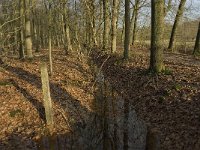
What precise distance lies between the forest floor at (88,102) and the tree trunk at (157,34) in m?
0.65

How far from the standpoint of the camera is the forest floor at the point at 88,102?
9734 mm

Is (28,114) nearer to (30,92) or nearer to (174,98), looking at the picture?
(30,92)

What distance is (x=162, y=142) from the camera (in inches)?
363

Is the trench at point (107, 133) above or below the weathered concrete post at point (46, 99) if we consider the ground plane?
below

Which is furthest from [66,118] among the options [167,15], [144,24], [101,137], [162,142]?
[144,24]

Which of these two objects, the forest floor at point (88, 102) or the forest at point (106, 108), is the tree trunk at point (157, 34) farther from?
the forest floor at point (88, 102)

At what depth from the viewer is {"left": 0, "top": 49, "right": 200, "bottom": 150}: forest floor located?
973cm

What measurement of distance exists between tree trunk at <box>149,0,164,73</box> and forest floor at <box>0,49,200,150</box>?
65 cm

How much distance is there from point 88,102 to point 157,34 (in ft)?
16.1

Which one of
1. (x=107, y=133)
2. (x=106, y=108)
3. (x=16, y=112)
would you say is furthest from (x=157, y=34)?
(x=16, y=112)

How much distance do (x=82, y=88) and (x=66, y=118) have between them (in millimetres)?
4421

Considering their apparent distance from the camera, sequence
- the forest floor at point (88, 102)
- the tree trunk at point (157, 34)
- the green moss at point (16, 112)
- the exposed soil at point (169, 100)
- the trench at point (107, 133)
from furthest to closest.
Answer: the tree trunk at point (157, 34), the green moss at point (16, 112), the forest floor at point (88, 102), the trench at point (107, 133), the exposed soil at point (169, 100)

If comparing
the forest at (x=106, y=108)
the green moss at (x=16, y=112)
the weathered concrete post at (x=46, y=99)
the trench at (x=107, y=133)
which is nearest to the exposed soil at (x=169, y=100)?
the forest at (x=106, y=108)

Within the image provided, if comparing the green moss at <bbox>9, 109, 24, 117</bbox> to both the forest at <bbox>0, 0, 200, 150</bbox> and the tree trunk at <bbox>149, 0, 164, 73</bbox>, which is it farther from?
the tree trunk at <bbox>149, 0, 164, 73</bbox>
